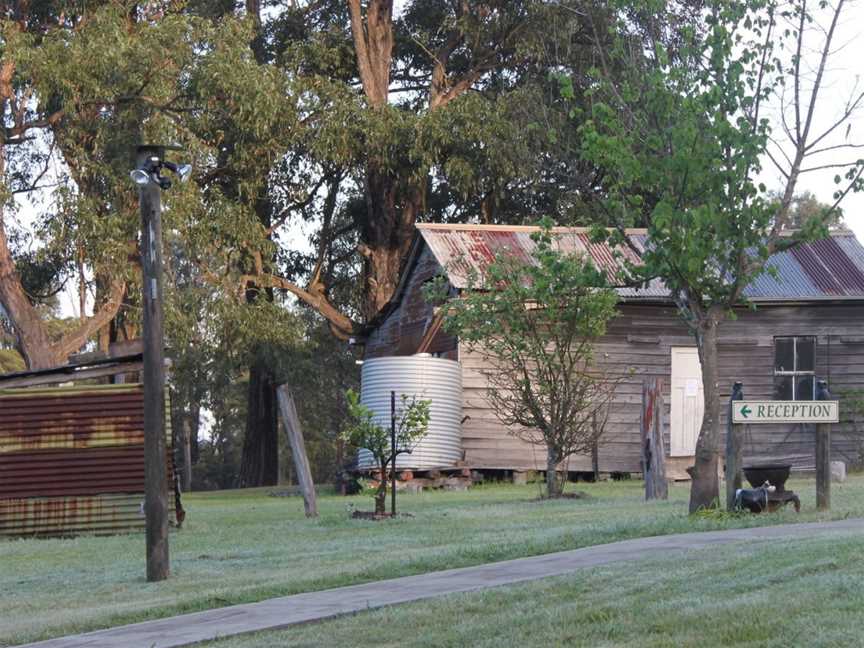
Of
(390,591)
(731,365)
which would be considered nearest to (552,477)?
(731,365)

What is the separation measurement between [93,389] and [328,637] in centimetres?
1349

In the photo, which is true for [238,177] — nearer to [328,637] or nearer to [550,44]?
[550,44]

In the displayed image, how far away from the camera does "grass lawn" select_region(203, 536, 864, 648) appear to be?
8.28 m

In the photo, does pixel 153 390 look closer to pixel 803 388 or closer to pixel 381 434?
pixel 381 434

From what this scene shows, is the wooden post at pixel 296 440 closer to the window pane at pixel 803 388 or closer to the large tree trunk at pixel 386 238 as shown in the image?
the window pane at pixel 803 388

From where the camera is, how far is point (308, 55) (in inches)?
1577

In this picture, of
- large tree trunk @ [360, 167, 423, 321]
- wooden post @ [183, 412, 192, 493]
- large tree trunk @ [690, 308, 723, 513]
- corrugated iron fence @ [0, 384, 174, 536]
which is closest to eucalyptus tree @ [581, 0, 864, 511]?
large tree trunk @ [690, 308, 723, 513]

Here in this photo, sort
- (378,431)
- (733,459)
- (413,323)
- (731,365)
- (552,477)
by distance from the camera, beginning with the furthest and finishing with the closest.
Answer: (413,323) → (731,365) → (552,477) → (378,431) → (733,459)

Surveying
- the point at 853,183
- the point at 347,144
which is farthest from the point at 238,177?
the point at 853,183

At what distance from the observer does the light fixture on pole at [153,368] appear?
14844 millimetres

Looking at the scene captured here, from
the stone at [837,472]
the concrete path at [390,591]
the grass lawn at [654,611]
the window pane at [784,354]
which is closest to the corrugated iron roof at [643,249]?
the window pane at [784,354]

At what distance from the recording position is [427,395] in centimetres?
3042

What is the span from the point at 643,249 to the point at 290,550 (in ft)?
58.8

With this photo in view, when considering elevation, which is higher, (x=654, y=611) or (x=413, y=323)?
(x=413, y=323)
